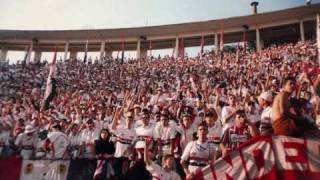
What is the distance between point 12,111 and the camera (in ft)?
40.3

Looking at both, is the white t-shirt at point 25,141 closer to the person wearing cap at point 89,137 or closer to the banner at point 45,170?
the person wearing cap at point 89,137

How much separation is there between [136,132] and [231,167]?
14.6ft

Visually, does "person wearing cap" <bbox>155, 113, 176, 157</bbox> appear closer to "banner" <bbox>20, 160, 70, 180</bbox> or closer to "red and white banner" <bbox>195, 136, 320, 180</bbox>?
"banner" <bbox>20, 160, 70, 180</bbox>

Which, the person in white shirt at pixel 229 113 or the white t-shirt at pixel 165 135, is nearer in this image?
the person in white shirt at pixel 229 113

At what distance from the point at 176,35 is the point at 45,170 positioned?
3280 centimetres

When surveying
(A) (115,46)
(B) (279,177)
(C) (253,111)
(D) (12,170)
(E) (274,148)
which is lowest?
(D) (12,170)

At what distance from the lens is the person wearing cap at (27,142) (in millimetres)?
9609

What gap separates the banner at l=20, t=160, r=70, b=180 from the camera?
7.61 metres

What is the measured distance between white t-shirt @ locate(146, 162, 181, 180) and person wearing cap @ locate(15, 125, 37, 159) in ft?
14.1

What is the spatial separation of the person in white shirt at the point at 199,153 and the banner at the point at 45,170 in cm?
268

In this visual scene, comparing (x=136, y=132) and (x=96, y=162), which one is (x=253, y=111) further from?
(x=96, y=162)

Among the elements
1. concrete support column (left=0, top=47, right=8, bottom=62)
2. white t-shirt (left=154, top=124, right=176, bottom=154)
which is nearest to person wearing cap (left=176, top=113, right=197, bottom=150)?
white t-shirt (left=154, top=124, right=176, bottom=154)

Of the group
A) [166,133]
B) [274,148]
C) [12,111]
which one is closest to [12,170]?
[166,133]

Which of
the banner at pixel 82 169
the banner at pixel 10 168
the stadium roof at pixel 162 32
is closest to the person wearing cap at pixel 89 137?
the banner at pixel 82 169
